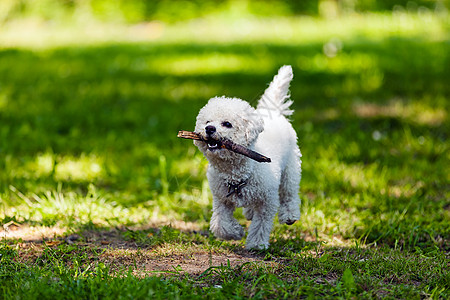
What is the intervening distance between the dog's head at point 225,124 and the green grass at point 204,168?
0.70 m

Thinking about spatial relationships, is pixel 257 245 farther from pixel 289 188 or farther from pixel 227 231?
pixel 289 188

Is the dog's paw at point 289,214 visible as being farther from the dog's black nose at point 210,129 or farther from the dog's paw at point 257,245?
the dog's black nose at point 210,129

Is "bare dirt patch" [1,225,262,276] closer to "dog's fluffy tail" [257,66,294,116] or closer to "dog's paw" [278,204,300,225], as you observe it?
"dog's paw" [278,204,300,225]

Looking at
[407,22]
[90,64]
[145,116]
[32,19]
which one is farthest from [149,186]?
[32,19]

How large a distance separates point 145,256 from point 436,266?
1698mm

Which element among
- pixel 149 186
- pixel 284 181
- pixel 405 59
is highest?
pixel 405 59

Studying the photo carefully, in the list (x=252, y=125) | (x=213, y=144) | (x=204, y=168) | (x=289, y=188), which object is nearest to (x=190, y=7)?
(x=204, y=168)

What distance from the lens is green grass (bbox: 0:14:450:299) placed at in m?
3.17

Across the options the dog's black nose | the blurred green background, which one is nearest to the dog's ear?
the dog's black nose

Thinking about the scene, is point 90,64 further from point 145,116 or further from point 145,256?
point 145,256

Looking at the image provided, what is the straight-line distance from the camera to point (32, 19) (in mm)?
16156

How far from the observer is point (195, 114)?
7.27 m

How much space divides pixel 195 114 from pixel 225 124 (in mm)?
3990

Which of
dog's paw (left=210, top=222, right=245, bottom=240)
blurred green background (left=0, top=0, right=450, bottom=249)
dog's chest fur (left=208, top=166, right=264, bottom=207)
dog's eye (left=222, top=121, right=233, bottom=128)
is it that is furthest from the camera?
blurred green background (left=0, top=0, right=450, bottom=249)
